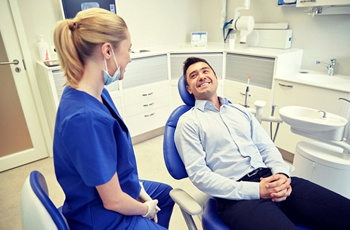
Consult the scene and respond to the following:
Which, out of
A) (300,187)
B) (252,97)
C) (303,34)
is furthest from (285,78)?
(300,187)

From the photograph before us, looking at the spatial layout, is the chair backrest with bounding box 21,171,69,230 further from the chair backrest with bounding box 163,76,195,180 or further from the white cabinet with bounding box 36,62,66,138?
the white cabinet with bounding box 36,62,66,138

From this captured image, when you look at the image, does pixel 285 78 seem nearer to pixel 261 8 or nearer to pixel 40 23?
pixel 261 8

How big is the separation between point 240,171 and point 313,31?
6.00 feet

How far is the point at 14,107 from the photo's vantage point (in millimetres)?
2289

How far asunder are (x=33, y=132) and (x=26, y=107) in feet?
0.89

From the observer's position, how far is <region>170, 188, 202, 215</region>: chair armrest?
995mm

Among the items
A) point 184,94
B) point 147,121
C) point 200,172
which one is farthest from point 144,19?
point 200,172

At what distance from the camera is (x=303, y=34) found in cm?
238

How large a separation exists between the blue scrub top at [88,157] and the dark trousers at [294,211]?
1.54 feet

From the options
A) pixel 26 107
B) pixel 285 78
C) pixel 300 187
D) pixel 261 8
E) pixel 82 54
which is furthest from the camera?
pixel 261 8

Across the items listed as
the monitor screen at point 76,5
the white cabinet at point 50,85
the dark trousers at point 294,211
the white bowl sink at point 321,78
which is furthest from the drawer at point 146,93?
the dark trousers at point 294,211

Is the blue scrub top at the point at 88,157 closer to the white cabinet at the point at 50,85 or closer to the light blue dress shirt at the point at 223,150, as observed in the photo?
the light blue dress shirt at the point at 223,150

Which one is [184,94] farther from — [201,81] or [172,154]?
[172,154]

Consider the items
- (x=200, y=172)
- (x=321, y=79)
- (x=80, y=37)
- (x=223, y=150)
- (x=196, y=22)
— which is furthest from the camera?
(x=196, y=22)
